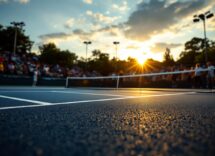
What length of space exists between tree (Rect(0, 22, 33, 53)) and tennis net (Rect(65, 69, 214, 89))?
34242 millimetres

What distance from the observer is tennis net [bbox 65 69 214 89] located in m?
13.6

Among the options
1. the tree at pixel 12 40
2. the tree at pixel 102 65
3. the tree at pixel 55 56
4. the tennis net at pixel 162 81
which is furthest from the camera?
the tree at pixel 102 65

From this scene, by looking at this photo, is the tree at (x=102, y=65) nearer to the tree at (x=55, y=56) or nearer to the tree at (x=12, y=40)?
the tree at (x=55, y=56)

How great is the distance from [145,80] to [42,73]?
1293 cm

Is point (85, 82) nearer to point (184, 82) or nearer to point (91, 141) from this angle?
point (184, 82)

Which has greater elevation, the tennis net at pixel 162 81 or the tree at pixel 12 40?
the tree at pixel 12 40

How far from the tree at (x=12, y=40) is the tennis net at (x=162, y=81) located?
34242 millimetres

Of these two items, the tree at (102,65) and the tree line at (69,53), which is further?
the tree at (102,65)

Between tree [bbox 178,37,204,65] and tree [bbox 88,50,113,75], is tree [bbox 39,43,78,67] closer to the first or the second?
tree [bbox 88,50,113,75]

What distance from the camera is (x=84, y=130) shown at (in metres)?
1.51

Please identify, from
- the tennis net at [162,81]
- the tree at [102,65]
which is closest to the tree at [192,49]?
the tree at [102,65]

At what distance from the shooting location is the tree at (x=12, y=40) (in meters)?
49.8

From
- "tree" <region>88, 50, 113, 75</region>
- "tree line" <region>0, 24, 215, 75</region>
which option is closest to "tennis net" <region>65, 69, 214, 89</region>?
"tree line" <region>0, 24, 215, 75</region>

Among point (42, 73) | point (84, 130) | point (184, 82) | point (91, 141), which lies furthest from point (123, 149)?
point (42, 73)
